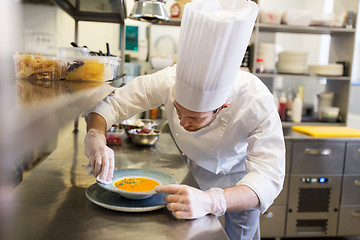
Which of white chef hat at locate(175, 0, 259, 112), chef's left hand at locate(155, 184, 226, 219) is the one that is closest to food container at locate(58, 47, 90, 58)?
white chef hat at locate(175, 0, 259, 112)

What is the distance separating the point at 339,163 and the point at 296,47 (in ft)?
6.59

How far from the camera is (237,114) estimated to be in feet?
4.77

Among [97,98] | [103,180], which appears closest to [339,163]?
[103,180]

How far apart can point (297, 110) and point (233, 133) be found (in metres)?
2.21

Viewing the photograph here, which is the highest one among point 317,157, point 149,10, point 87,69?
point 149,10

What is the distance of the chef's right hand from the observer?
1.20m

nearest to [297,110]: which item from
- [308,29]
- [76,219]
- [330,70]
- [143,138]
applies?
[330,70]

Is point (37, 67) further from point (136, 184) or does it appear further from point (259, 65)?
point (259, 65)

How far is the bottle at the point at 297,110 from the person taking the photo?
11.3ft

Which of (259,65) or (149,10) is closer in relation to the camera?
(149,10)

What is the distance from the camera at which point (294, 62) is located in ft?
11.2

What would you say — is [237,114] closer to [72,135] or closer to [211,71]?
[211,71]

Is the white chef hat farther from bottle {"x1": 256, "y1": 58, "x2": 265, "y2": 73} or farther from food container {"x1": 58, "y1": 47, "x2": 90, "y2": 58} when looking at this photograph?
bottle {"x1": 256, "y1": 58, "x2": 265, "y2": 73}

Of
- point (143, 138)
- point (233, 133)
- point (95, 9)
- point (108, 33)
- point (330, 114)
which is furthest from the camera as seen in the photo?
point (108, 33)
